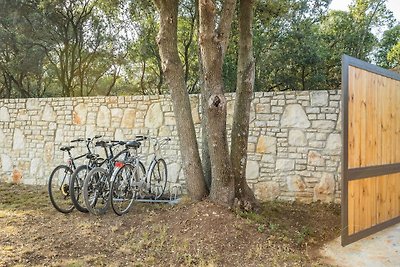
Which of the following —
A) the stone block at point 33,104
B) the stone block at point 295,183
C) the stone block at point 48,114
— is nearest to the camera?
the stone block at point 295,183

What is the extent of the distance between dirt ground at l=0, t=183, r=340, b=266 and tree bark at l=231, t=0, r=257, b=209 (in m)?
0.44

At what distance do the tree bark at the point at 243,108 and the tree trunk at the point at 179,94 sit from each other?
0.50 m

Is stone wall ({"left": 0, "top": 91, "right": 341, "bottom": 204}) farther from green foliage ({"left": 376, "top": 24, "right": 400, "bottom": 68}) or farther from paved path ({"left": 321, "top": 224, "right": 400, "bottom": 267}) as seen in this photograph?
green foliage ({"left": 376, "top": 24, "right": 400, "bottom": 68})

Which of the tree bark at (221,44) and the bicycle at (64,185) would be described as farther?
the bicycle at (64,185)

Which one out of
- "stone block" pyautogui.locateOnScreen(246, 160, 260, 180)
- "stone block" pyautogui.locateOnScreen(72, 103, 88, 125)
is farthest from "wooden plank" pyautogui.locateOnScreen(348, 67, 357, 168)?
"stone block" pyautogui.locateOnScreen(72, 103, 88, 125)

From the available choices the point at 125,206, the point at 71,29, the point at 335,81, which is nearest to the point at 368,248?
the point at 125,206

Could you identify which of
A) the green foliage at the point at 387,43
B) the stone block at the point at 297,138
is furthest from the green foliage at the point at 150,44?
the stone block at the point at 297,138

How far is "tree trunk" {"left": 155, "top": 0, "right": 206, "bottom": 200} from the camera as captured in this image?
15.6ft

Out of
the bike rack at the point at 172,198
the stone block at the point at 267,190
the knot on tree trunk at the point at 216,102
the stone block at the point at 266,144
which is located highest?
the knot on tree trunk at the point at 216,102

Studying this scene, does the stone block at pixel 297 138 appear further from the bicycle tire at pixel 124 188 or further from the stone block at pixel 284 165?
the bicycle tire at pixel 124 188

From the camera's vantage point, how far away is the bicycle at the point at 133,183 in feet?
16.2

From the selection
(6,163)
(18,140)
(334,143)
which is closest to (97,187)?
(334,143)

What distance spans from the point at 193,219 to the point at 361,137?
2105 millimetres

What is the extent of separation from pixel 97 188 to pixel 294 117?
3.15 meters
